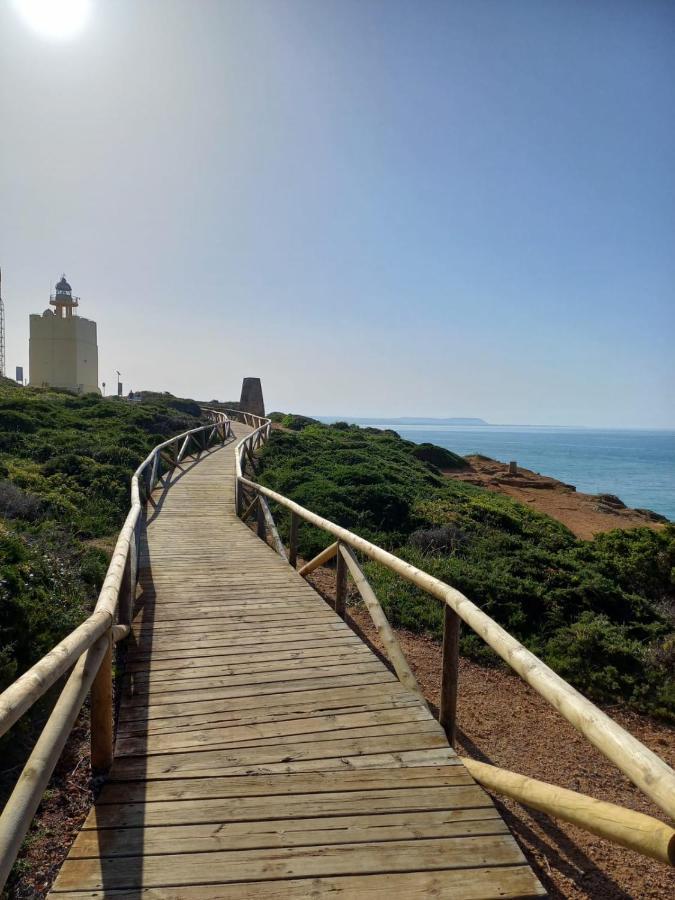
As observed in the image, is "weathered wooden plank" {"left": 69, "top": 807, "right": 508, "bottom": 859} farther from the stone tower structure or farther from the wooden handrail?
the stone tower structure

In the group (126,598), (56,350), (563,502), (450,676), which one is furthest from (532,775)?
(56,350)

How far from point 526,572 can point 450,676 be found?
563 cm

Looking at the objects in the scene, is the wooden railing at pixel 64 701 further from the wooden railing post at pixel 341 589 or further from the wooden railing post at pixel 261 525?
the wooden railing post at pixel 261 525

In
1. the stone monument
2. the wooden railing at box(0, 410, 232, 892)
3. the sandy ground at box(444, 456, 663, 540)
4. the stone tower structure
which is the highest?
the stone tower structure

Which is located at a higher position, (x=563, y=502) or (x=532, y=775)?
(x=532, y=775)

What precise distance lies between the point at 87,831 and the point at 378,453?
655 inches

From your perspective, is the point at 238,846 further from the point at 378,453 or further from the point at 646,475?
the point at 646,475

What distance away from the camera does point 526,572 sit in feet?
27.1

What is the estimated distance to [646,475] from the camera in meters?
73.6

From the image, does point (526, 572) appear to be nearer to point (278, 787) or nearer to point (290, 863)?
point (278, 787)

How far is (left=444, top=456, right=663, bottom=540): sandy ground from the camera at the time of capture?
19062 millimetres

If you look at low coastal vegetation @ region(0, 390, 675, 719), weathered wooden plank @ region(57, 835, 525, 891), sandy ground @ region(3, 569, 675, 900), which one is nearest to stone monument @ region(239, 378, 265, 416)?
low coastal vegetation @ region(0, 390, 675, 719)

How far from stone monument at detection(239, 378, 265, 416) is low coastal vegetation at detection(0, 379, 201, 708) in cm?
1580

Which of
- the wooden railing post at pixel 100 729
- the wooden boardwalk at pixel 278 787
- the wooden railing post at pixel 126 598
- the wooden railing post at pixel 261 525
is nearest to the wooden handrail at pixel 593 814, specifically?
the wooden boardwalk at pixel 278 787
